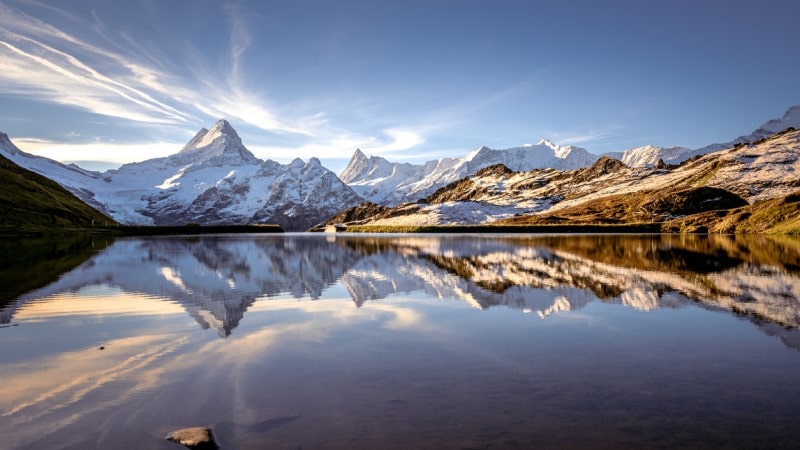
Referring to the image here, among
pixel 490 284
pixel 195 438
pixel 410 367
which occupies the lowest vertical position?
pixel 490 284

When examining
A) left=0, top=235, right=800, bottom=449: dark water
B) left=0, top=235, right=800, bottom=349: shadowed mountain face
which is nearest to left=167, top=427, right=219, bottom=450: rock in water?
left=0, top=235, right=800, bottom=449: dark water

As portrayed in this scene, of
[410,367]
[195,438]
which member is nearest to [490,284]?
[410,367]

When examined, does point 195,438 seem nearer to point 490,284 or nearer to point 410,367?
point 410,367

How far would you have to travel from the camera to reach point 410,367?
1936 centimetres

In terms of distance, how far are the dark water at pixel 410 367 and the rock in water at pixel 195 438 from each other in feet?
1.16

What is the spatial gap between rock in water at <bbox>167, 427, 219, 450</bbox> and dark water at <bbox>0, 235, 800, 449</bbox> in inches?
13.9

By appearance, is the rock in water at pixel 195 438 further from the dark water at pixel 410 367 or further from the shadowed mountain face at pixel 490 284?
the shadowed mountain face at pixel 490 284

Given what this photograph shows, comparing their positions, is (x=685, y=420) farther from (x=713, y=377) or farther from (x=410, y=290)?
(x=410, y=290)

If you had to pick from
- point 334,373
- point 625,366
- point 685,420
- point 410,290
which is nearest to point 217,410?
point 334,373

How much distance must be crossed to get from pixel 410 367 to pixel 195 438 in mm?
8577

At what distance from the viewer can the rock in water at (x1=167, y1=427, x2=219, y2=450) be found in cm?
1269

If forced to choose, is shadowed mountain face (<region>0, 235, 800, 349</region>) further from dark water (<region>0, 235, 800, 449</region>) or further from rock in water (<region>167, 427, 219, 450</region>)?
rock in water (<region>167, 427, 219, 450</region>)

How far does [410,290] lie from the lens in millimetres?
41656

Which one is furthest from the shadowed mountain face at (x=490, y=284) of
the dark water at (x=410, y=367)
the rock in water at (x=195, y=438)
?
the rock in water at (x=195, y=438)
